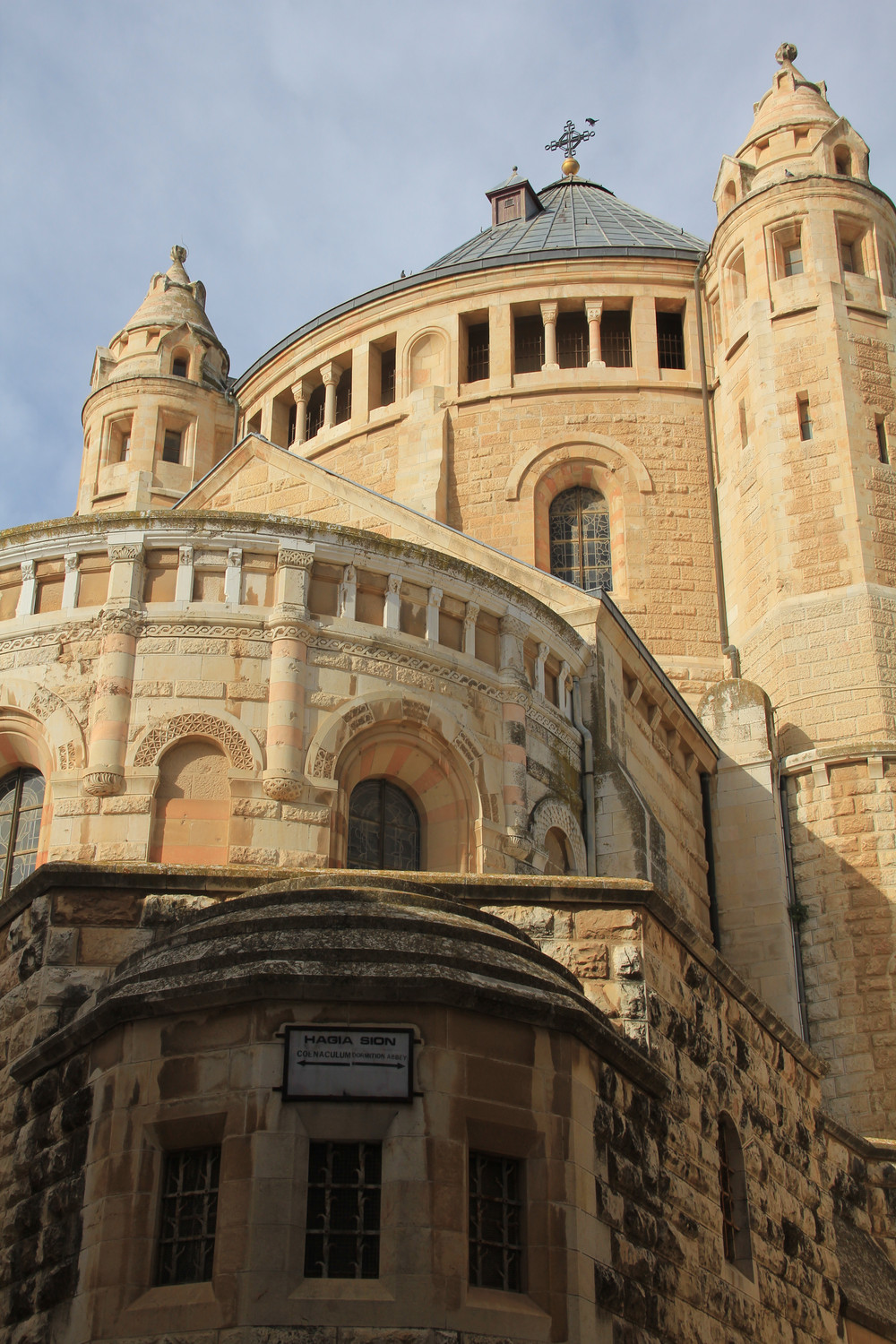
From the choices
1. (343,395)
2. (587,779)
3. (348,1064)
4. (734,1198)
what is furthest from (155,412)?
(348,1064)

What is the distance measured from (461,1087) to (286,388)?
27.1m

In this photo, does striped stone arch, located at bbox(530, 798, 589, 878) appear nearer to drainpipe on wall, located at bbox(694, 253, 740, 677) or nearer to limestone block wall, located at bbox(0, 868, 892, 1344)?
limestone block wall, located at bbox(0, 868, 892, 1344)

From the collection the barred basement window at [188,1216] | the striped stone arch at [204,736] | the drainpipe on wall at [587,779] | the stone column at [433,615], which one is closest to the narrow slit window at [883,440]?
the drainpipe on wall at [587,779]

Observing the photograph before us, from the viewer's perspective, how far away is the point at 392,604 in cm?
1811

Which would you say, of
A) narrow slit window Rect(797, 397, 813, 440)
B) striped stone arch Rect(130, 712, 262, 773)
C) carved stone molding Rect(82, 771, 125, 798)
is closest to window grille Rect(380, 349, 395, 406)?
narrow slit window Rect(797, 397, 813, 440)

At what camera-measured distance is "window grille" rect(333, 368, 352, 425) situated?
34.5 m

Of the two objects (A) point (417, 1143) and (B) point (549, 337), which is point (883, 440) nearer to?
(B) point (549, 337)

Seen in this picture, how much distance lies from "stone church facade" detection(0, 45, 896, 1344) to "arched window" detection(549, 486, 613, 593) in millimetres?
103

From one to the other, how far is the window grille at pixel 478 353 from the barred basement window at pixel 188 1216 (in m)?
24.5

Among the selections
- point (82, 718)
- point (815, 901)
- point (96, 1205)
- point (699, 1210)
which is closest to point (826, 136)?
point (815, 901)

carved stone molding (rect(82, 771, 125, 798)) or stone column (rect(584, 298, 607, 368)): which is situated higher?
stone column (rect(584, 298, 607, 368))

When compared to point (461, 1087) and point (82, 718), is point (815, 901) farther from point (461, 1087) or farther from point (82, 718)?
point (461, 1087)

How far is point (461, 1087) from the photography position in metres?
10.1

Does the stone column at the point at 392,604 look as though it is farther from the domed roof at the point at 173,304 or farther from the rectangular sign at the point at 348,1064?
the domed roof at the point at 173,304
